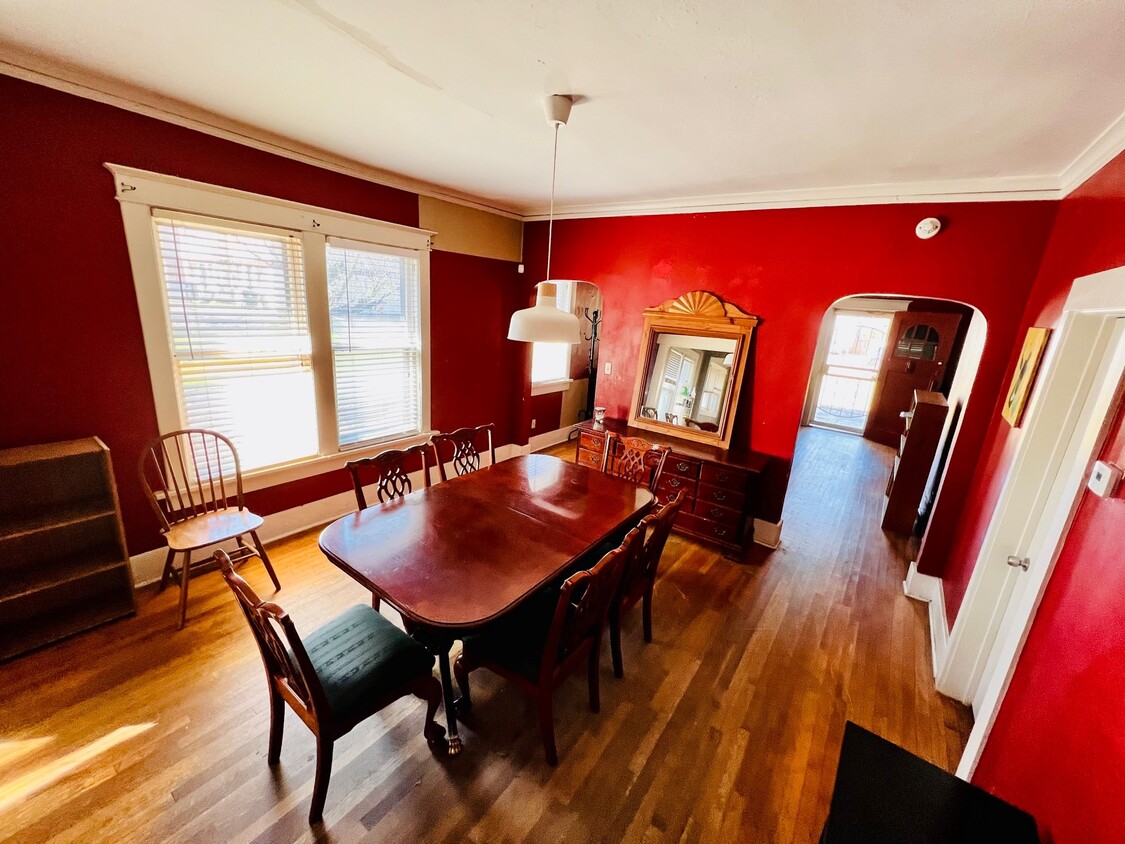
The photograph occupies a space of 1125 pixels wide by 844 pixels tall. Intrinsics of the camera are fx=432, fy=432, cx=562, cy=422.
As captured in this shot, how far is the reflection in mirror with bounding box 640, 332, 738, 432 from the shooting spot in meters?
3.44

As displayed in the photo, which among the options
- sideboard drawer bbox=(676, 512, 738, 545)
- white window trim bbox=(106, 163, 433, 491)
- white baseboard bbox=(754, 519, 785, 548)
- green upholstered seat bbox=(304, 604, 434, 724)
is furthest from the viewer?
white baseboard bbox=(754, 519, 785, 548)

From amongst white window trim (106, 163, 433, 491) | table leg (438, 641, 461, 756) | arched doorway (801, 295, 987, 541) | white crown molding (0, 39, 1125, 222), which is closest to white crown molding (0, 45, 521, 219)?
white crown molding (0, 39, 1125, 222)

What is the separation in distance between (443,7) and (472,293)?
2.74m

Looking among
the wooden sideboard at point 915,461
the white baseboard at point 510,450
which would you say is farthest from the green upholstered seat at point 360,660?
the wooden sideboard at point 915,461

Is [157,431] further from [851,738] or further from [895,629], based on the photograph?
[895,629]

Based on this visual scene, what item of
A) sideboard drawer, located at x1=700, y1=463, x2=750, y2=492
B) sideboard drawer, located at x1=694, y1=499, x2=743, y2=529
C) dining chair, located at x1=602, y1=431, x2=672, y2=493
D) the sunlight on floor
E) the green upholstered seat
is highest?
dining chair, located at x1=602, y1=431, x2=672, y2=493

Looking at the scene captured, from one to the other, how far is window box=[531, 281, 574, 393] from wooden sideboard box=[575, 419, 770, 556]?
1.98 meters

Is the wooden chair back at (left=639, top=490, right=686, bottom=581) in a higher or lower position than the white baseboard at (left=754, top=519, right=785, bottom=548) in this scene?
higher

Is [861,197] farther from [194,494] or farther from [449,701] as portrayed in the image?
[194,494]

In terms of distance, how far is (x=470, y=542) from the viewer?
1.87m

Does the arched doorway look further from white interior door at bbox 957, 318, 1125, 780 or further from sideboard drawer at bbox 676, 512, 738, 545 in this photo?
white interior door at bbox 957, 318, 1125, 780

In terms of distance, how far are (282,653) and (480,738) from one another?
36.5 inches

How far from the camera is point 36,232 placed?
197cm

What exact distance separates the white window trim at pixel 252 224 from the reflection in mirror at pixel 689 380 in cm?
200
